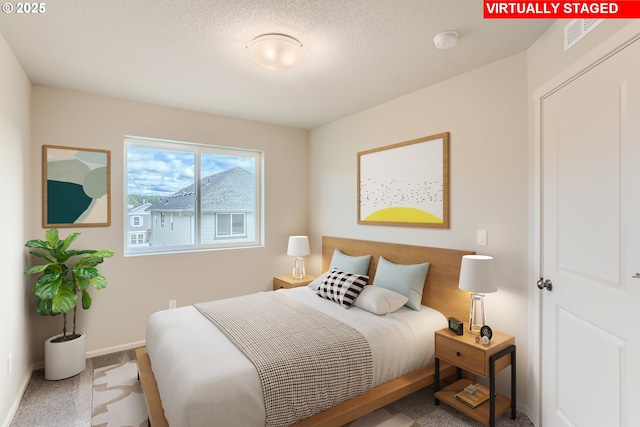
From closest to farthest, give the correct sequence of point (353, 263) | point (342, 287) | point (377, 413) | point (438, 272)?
point (377, 413)
point (438, 272)
point (342, 287)
point (353, 263)

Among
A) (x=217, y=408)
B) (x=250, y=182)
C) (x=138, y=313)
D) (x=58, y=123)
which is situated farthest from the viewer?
(x=250, y=182)

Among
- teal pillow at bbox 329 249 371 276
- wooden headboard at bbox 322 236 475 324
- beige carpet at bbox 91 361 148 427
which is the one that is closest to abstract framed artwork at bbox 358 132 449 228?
wooden headboard at bbox 322 236 475 324

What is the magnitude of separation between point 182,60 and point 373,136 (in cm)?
Result: 198

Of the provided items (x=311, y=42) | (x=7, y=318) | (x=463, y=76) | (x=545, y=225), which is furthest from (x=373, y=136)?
(x=7, y=318)

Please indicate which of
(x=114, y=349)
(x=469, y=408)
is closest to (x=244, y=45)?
(x=469, y=408)

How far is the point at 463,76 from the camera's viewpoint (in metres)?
2.60

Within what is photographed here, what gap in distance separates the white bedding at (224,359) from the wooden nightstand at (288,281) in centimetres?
78

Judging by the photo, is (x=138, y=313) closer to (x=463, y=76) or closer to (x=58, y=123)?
(x=58, y=123)

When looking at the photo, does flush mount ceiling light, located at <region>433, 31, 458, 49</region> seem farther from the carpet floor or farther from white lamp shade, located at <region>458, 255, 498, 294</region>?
the carpet floor

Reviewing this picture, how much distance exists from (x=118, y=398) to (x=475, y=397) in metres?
2.64

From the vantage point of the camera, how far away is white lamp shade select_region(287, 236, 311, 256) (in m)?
3.96

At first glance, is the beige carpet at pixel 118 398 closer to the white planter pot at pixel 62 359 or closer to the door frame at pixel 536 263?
the white planter pot at pixel 62 359

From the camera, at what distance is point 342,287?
285 centimetres

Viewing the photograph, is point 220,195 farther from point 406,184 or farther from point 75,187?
point 406,184
